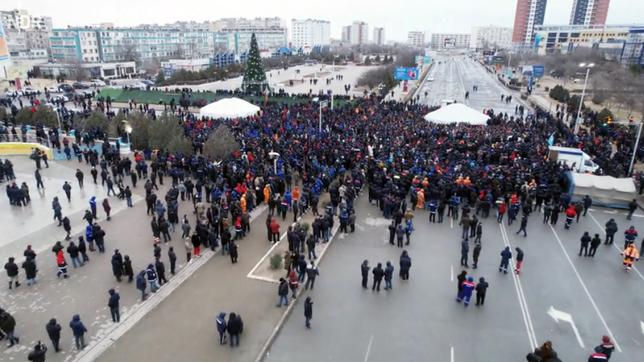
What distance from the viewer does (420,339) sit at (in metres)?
9.59

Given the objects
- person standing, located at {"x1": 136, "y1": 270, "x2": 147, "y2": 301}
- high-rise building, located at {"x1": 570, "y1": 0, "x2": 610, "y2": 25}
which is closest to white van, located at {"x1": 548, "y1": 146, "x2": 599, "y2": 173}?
person standing, located at {"x1": 136, "y1": 270, "x2": 147, "y2": 301}

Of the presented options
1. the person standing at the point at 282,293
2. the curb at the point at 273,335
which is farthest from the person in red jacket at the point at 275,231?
the person standing at the point at 282,293

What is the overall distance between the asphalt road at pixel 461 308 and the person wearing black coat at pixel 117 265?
479 centimetres

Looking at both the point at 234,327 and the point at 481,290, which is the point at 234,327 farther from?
the point at 481,290

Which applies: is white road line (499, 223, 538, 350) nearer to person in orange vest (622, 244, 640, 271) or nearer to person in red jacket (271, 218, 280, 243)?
person in orange vest (622, 244, 640, 271)

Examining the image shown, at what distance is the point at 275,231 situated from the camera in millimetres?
13805

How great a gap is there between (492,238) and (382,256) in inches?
164

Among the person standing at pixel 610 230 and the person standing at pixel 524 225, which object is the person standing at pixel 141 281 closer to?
the person standing at pixel 524 225

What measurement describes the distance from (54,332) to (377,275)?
7.34 metres

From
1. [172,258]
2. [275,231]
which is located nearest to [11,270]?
[172,258]

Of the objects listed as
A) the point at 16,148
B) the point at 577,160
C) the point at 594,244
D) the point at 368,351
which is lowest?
the point at 368,351

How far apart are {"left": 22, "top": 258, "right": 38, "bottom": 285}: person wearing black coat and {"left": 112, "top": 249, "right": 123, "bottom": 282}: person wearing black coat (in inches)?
76.6

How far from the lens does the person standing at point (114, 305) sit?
9.47 m

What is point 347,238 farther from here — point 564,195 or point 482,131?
point 482,131
